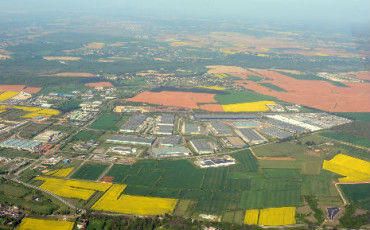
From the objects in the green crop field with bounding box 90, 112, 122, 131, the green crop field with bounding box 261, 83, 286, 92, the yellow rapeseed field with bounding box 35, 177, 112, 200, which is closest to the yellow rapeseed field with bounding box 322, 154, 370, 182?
the yellow rapeseed field with bounding box 35, 177, 112, 200

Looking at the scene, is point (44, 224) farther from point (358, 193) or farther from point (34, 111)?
point (34, 111)

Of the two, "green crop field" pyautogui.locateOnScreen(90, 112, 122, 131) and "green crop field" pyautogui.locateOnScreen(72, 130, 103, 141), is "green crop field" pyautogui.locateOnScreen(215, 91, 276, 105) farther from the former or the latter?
"green crop field" pyautogui.locateOnScreen(72, 130, 103, 141)

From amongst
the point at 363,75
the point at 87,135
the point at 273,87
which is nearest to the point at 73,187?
the point at 87,135

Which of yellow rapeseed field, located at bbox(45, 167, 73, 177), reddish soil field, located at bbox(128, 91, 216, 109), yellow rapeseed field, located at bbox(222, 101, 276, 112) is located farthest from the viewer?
reddish soil field, located at bbox(128, 91, 216, 109)

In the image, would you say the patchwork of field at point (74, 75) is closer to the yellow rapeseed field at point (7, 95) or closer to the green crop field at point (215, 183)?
the yellow rapeseed field at point (7, 95)

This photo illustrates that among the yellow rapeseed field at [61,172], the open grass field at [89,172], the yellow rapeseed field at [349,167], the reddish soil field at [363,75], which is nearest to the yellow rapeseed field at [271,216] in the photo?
the yellow rapeseed field at [349,167]

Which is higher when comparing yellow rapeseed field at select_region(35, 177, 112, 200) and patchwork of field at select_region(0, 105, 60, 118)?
yellow rapeseed field at select_region(35, 177, 112, 200)
